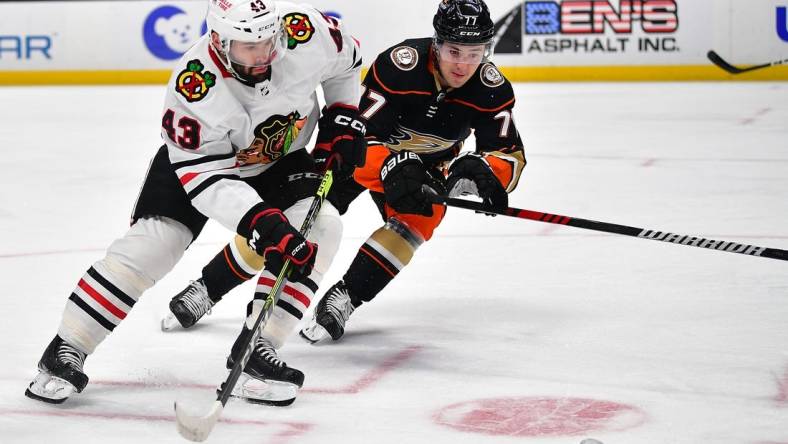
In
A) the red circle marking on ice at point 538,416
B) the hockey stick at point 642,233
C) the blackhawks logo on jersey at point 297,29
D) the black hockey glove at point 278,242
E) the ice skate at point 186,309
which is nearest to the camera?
the red circle marking on ice at point 538,416

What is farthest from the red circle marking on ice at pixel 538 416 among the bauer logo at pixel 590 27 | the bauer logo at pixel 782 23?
the bauer logo at pixel 782 23

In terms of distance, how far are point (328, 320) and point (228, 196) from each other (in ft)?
2.01

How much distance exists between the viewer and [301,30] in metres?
2.53

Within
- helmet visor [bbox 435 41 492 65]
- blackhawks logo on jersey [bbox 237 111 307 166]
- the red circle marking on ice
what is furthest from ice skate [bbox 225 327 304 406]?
helmet visor [bbox 435 41 492 65]

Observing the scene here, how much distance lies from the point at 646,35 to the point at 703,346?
7251 mm

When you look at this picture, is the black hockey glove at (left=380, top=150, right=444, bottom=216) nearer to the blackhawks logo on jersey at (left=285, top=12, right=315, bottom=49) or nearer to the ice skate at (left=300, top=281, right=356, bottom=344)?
the ice skate at (left=300, top=281, right=356, bottom=344)

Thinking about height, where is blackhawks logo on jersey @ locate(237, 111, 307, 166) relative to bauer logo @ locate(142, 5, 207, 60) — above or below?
above

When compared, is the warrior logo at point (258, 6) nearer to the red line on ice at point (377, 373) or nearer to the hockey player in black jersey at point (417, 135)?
the hockey player in black jersey at point (417, 135)

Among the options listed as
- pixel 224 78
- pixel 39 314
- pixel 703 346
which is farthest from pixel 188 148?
pixel 703 346

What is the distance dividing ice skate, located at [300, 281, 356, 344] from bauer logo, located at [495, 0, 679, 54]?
6.92 m

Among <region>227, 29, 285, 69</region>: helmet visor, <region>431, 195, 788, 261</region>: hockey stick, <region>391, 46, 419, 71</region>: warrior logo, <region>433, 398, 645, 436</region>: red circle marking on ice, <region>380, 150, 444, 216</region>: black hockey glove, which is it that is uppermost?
<region>227, 29, 285, 69</region>: helmet visor

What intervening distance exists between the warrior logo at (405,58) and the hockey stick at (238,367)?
420mm

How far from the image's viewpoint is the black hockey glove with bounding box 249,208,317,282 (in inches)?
86.4

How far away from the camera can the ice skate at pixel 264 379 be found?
7.32 feet
